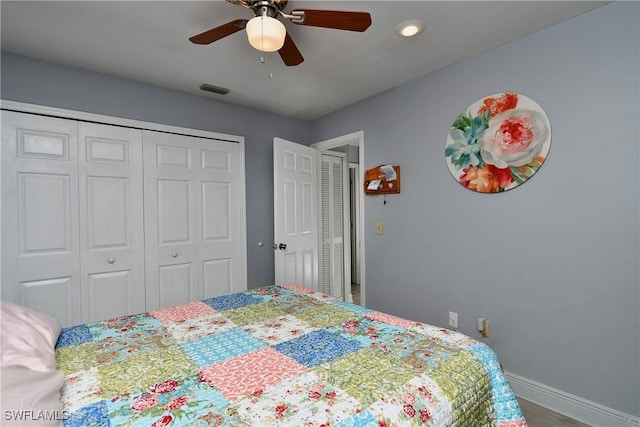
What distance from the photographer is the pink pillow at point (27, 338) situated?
3.17ft

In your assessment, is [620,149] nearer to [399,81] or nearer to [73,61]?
[399,81]

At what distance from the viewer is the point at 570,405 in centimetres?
185

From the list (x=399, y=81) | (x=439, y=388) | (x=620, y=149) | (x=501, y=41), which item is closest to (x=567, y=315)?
(x=620, y=149)

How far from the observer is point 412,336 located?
1.36 m

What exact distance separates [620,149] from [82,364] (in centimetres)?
280

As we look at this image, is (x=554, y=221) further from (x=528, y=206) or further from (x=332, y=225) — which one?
(x=332, y=225)

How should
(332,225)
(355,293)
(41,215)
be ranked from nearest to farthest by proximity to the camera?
(41,215) < (332,225) < (355,293)

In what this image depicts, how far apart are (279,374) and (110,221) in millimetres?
2217

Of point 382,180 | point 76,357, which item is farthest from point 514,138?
point 76,357

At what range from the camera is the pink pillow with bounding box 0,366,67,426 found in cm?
71

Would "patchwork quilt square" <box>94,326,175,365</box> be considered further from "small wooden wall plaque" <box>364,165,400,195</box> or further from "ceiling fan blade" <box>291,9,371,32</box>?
"small wooden wall plaque" <box>364,165,400,195</box>

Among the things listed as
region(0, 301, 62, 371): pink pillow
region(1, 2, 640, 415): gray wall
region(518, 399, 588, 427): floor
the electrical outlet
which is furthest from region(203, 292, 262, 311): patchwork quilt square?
region(518, 399, 588, 427): floor

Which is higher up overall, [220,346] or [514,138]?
[514,138]

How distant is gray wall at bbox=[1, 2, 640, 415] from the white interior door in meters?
0.75
